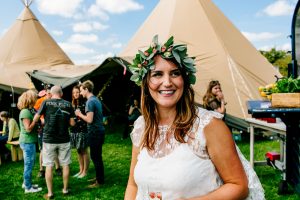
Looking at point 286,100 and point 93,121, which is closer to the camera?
point 286,100

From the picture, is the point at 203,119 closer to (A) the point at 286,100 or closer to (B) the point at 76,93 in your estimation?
(A) the point at 286,100

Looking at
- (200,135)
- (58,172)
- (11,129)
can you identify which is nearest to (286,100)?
(200,135)

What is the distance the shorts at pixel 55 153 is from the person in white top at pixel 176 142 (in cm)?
353

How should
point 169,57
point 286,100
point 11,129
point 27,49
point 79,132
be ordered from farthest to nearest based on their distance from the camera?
point 27,49 < point 11,129 < point 79,132 < point 286,100 < point 169,57

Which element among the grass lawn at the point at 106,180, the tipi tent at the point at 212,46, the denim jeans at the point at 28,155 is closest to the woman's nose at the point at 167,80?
the grass lawn at the point at 106,180

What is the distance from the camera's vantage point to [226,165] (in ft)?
5.20

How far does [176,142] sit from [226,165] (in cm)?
26

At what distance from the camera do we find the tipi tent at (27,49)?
16.5 m

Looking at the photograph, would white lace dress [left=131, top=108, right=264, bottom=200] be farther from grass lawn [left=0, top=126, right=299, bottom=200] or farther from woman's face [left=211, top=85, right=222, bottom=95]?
woman's face [left=211, top=85, right=222, bottom=95]

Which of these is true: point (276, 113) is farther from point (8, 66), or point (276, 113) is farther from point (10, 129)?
point (8, 66)

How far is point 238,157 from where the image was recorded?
1.61 m

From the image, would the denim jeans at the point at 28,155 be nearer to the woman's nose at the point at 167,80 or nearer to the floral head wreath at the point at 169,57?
the floral head wreath at the point at 169,57

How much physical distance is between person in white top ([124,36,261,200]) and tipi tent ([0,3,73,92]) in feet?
48.3

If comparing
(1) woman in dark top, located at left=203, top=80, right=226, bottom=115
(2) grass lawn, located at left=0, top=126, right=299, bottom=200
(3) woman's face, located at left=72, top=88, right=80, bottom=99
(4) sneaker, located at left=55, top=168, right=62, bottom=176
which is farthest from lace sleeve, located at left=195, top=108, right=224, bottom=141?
(4) sneaker, located at left=55, top=168, right=62, bottom=176
